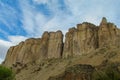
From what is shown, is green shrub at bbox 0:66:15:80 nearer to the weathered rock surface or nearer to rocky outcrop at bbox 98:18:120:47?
the weathered rock surface

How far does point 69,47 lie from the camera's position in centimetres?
13362

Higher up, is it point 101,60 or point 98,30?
point 98,30

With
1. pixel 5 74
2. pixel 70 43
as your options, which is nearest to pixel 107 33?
pixel 70 43

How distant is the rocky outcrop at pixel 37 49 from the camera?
467 feet

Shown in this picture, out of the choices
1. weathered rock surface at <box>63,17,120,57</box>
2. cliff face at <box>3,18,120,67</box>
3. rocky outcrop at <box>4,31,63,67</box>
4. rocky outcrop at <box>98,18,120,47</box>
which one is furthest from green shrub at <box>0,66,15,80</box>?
rocky outcrop at <box>4,31,63,67</box>

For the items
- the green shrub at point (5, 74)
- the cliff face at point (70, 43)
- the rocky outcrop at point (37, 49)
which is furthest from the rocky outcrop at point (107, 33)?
the green shrub at point (5, 74)

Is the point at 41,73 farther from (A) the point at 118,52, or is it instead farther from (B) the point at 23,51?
(B) the point at 23,51

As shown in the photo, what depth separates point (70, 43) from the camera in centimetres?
13500

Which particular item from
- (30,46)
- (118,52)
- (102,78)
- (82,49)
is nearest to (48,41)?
(30,46)

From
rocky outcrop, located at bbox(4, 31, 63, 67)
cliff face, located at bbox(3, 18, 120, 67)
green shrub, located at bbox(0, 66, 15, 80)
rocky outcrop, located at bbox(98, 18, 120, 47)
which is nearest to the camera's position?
green shrub, located at bbox(0, 66, 15, 80)

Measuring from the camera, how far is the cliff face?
127m

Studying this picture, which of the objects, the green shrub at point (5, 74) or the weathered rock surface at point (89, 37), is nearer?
the green shrub at point (5, 74)

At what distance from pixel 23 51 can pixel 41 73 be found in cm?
5297

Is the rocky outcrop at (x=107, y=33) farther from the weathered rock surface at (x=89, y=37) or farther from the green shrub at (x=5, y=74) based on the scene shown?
the green shrub at (x=5, y=74)
